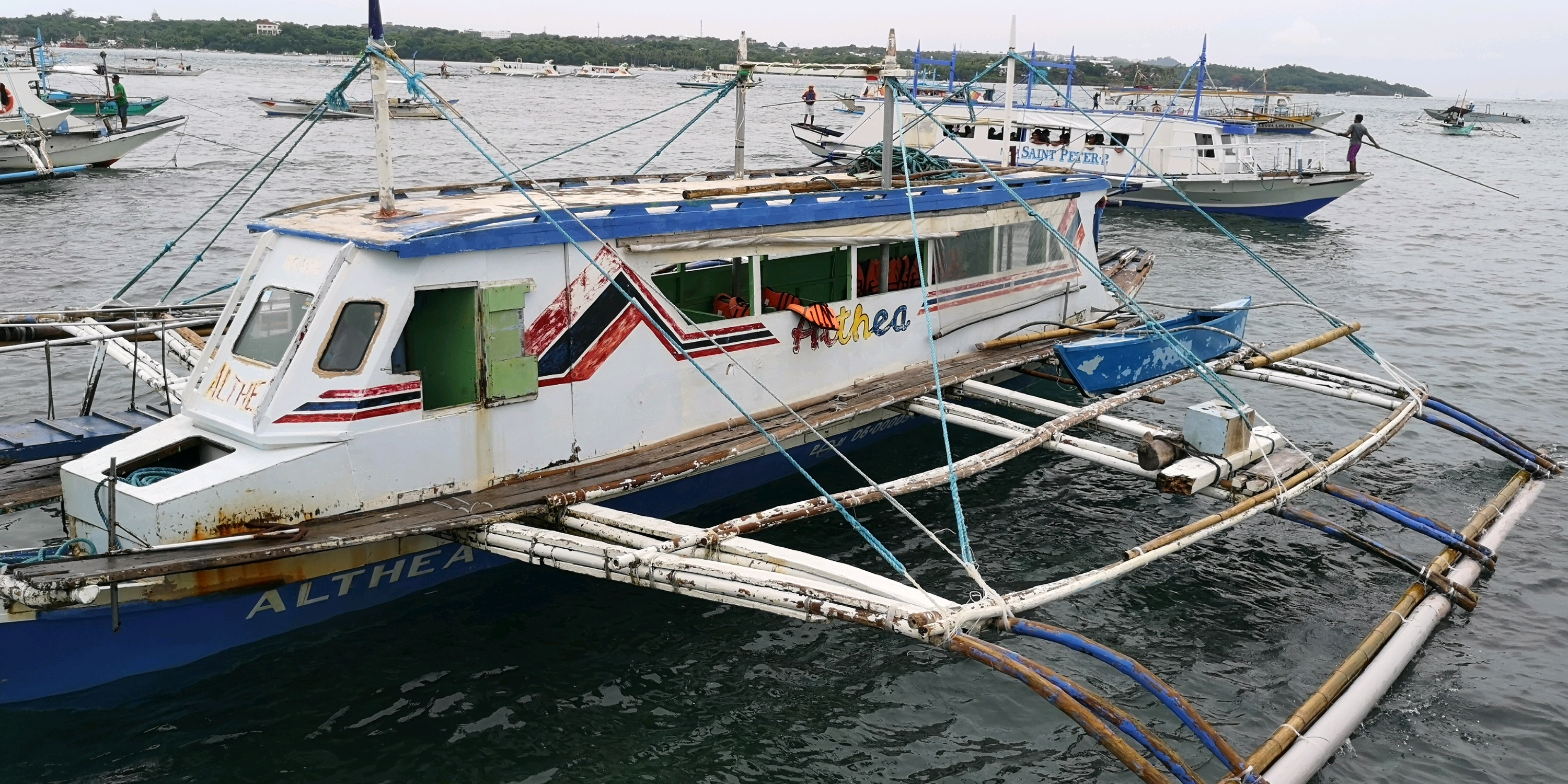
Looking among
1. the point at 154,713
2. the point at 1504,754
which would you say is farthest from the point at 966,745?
the point at 154,713

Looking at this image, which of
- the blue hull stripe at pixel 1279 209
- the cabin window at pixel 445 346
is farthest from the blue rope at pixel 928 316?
the blue hull stripe at pixel 1279 209

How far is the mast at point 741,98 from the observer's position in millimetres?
13578

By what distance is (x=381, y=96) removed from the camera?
950 cm

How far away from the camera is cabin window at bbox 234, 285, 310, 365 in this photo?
937cm

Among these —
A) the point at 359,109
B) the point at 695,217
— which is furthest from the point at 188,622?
Result: the point at 359,109

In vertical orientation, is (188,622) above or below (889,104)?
below

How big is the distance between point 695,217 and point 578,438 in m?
2.46

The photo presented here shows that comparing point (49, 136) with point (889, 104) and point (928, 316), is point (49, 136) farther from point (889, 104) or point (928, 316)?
point (928, 316)

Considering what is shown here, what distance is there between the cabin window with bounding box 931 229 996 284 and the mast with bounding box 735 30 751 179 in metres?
2.71

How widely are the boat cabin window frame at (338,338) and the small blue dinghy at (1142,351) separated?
786 centimetres

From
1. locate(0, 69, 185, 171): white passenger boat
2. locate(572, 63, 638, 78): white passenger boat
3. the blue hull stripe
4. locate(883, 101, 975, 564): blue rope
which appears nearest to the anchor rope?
locate(883, 101, 975, 564): blue rope

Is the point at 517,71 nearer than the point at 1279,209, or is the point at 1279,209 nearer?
the point at 1279,209

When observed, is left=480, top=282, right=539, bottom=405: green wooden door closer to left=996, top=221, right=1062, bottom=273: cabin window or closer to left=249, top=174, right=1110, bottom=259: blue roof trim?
left=249, top=174, right=1110, bottom=259: blue roof trim

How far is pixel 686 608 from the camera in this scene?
10.9 meters
